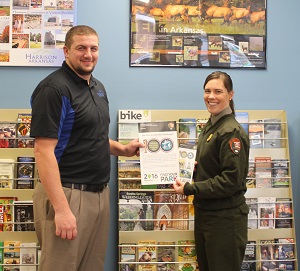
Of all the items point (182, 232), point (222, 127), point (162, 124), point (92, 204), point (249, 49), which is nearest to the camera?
point (92, 204)

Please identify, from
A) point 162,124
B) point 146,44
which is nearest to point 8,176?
point 162,124

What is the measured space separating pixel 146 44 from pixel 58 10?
24.5 inches

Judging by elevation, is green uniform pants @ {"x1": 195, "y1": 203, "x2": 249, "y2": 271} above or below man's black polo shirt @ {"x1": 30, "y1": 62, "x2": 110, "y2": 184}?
below

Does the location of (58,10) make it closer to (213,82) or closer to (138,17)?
(138,17)

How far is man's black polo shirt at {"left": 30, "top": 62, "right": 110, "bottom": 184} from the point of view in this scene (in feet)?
6.26

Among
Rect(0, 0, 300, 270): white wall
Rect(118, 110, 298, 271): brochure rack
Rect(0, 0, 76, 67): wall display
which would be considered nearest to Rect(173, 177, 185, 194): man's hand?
Rect(118, 110, 298, 271): brochure rack

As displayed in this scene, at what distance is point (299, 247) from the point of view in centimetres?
296

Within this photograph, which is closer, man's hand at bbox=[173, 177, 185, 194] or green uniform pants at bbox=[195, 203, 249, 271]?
green uniform pants at bbox=[195, 203, 249, 271]

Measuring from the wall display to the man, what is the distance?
2.41 feet

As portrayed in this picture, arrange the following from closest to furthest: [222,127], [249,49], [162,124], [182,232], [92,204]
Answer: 1. [92,204]
2. [222,127]
3. [162,124]
4. [182,232]
5. [249,49]

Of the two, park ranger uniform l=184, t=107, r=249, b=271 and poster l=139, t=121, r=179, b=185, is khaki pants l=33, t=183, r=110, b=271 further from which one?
park ranger uniform l=184, t=107, r=249, b=271

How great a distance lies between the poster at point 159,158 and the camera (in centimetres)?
243

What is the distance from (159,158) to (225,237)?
580mm

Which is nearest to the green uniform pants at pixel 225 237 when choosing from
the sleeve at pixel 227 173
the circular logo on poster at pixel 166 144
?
the sleeve at pixel 227 173
